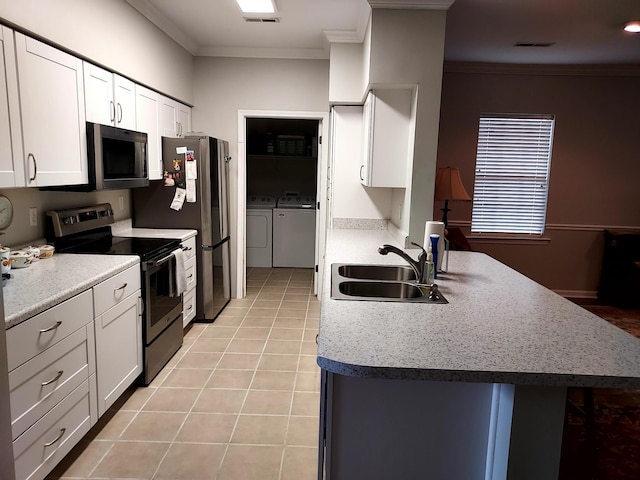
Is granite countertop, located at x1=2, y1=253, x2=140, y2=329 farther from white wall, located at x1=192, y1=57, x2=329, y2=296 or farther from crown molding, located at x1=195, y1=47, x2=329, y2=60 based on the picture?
crown molding, located at x1=195, y1=47, x2=329, y2=60

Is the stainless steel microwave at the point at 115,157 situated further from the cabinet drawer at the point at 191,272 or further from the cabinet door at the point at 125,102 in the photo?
the cabinet drawer at the point at 191,272

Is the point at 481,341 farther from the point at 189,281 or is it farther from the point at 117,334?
the point at 189,281

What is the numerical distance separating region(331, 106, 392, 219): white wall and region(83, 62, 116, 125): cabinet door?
186cm

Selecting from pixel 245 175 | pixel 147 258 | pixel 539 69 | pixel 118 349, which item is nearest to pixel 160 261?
pixel 147 258

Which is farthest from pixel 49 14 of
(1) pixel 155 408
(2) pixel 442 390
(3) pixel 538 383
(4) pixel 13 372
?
(3) pixel 538 383

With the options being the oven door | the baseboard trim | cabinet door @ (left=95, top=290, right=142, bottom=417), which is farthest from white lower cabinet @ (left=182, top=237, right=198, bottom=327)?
the baseboard trim

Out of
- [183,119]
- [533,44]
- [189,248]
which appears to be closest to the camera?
[189,248]

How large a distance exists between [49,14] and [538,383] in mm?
2573

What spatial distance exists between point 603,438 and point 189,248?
2962 mm

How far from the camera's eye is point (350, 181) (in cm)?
399

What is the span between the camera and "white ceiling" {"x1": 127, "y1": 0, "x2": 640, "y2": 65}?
3.06 meters

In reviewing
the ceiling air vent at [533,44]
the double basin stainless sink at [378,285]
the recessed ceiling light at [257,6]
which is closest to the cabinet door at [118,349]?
the double basin stainless sink at [378,285]

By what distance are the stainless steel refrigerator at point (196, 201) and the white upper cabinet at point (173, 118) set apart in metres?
0.17

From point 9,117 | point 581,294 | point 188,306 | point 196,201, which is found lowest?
point 581,294
